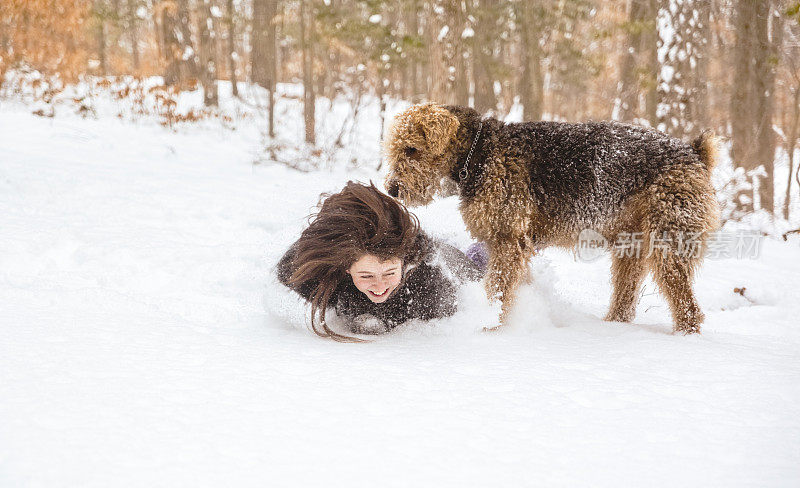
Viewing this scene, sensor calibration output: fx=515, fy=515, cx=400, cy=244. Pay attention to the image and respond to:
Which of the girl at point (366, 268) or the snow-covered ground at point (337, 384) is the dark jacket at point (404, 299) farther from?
the snow-covered ground at point (337, 384)

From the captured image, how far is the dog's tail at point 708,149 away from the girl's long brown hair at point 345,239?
1.91 metres

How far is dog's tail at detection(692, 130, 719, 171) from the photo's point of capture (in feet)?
10.7

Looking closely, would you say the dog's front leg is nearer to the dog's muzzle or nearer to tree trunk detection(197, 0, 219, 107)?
the dog's muzzle

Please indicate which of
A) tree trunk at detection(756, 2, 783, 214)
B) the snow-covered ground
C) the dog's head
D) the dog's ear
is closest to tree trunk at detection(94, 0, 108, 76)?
the snow-covered ground

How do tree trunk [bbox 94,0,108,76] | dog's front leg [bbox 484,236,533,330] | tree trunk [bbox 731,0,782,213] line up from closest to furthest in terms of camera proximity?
dog's front leg [bbox 484,236,533,330] → tree trunk [bbox 731,0,782,213] → tree trunk [bbox 94,0,108,76]

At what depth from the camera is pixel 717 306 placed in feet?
15.1

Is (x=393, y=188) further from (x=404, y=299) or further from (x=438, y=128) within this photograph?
(x=404, y=299)

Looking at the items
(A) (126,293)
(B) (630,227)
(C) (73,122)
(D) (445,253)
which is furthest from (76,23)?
(B) (630,227)

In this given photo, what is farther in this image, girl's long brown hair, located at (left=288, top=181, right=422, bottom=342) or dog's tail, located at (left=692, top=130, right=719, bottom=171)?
dog's tail, located at (left=692, top=130, right=719, bottom=171)

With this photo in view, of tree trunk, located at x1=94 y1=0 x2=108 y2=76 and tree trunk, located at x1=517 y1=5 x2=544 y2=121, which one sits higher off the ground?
tree trunk, located at x1=94 y1=0 x2=108 y2=76

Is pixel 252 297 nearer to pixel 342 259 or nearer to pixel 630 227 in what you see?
pixel 342 259

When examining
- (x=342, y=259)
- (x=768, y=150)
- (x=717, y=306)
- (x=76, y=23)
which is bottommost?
(x=717, y=306)

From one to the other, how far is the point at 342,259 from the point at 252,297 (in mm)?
1104

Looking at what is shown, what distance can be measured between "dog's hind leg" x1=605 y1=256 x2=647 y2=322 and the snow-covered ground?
0.22 metres
